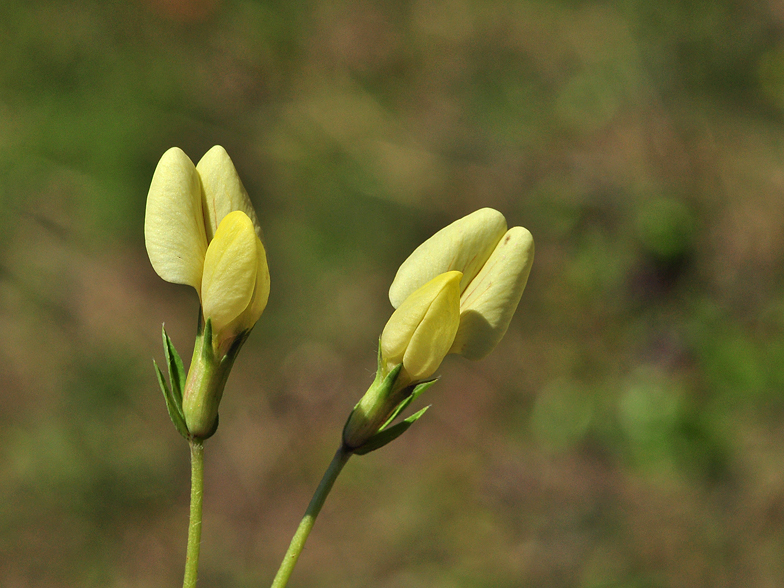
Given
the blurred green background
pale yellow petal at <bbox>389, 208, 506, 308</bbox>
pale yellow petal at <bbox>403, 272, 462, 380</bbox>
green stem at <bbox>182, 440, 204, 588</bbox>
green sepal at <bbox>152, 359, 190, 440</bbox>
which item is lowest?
the blurred green background

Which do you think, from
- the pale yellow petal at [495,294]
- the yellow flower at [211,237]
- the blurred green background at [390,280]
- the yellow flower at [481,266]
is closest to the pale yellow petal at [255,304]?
the yellow flower at [211,237]

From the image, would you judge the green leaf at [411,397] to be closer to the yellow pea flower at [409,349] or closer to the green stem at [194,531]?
the yellow pea flower at [409,349]

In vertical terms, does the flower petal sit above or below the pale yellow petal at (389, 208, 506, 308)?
below

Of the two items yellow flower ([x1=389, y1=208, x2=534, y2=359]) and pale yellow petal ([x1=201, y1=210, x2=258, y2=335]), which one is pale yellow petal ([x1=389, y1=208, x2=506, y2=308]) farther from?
pale yellow petal ([x1=201, y1=210, x2=258, y2=335])

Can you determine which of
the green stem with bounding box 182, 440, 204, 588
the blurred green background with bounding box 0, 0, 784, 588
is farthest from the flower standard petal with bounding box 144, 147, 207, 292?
the blurred green background with bounding box 0, 0, 784, 588

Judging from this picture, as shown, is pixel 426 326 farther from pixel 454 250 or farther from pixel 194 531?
pixel 194 531

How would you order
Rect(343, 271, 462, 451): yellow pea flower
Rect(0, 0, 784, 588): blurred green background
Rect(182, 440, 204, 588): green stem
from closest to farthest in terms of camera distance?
Rect(182, 440, 204, 588): green stem → Rect(343, 271, 462, 451): yellow pea flower → Rect(0, 0, 784, 588): blurred green background
